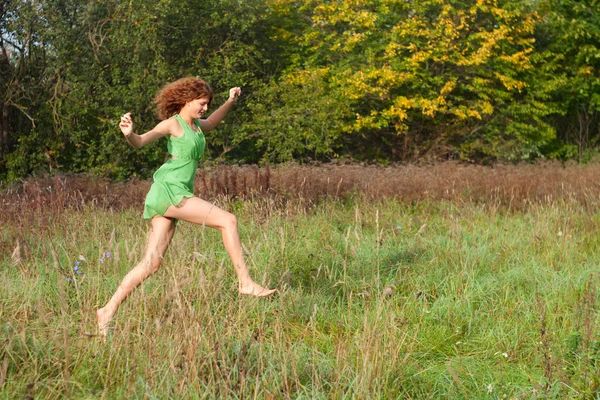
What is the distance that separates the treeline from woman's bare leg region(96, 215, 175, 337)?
10.3 m

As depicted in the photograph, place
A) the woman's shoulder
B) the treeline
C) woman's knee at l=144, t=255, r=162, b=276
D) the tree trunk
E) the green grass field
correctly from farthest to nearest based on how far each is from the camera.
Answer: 1. the tree trunk
2. the treeline
3. the woman's shoulder
4. woman's knee at l=144, t=255, r=162, b=276
5. the green grass field

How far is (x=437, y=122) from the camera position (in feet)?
73.0

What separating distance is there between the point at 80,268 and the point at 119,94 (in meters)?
11.3

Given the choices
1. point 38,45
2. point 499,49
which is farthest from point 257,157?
point 499,49

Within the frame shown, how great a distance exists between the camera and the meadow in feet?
10.7

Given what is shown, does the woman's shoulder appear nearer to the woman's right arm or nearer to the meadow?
the woman's right arm

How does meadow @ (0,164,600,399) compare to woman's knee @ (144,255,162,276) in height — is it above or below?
below

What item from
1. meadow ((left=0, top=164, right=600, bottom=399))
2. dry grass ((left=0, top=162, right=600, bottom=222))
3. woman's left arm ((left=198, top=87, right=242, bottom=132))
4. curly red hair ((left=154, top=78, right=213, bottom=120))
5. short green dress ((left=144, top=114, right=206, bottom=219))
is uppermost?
curly red hair ((left=154, top=78, right=213, bottom=120))

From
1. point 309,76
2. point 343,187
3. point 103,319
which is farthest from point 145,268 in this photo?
point 309,76

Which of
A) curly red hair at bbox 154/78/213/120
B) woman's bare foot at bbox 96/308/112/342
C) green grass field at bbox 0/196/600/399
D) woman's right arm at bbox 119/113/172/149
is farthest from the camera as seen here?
curly red hair at bbox 154/78/213/120

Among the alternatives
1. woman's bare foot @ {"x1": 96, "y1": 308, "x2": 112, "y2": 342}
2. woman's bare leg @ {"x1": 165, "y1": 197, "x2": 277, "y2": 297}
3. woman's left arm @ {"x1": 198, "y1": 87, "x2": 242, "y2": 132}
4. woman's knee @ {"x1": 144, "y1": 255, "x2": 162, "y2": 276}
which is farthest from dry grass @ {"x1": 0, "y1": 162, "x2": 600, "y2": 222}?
woman's bare foot @ {"x1": 96, "y1": 308, "x2": 112, "y2": 342}

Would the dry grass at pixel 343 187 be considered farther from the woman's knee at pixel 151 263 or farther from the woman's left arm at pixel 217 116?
the woman's knee at pixel 151 263

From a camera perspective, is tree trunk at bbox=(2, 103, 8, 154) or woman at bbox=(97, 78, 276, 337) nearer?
woman at bbox=(97, 78, 276, 337)

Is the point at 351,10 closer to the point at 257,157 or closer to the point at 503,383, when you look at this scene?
the point at 257,157
